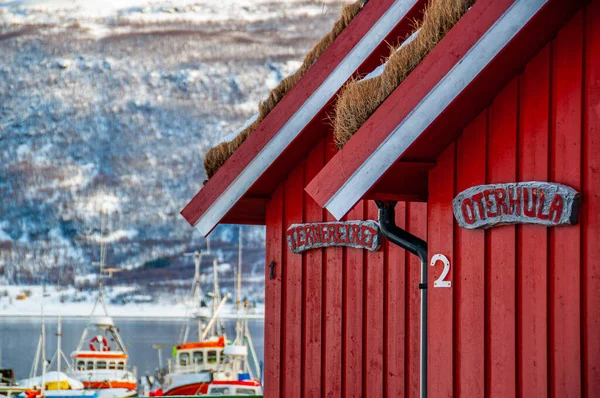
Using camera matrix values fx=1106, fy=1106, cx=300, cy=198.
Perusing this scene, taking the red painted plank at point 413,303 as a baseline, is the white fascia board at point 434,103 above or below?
above

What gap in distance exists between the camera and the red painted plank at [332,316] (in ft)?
34.3

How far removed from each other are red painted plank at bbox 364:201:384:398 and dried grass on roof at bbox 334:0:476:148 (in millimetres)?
2559

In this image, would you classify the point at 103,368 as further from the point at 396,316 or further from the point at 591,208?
the point at 591,208

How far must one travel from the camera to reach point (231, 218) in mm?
11930

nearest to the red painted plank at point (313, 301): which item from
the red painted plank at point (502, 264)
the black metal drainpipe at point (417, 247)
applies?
the black metal drainpipe at point (417, 247)

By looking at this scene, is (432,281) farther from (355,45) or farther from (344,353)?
(355,45)

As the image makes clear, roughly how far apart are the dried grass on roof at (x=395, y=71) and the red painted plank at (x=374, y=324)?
8.39 feet

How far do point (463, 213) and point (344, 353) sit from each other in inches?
131

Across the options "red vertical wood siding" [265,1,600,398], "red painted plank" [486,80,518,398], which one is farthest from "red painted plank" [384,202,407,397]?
"red painted plank" [486,80,518,398]

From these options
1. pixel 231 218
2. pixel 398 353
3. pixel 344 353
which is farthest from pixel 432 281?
pixel 231 218

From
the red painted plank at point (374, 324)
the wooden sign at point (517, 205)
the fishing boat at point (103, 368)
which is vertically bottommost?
the fishing boat at point (103, 368)

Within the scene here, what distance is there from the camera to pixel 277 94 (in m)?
10.9

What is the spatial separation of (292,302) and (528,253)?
454 centimetres

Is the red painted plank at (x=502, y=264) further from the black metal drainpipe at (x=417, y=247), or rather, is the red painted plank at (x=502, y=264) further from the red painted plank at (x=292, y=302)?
the red painted plank at (x=292, y=302)
